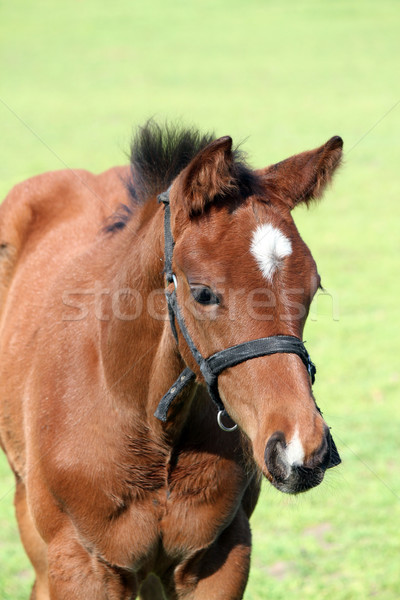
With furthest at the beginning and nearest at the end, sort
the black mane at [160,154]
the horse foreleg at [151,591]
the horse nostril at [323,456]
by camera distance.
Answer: the horse foreleg at [151,591] < the black mane at [160,154] < the horse nostril at [323,456]

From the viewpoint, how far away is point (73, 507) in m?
3.03

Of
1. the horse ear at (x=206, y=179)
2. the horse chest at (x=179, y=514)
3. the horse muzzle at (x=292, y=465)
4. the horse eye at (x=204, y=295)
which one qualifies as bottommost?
the horse chest at (x=179, y=514)

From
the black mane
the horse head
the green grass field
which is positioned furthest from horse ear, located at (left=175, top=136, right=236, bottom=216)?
the green grass field

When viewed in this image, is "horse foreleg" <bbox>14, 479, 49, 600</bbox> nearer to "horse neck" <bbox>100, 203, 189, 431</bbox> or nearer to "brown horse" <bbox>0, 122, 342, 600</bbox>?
"brown horse" <bbox>0, 122, 342, 600</bbox>

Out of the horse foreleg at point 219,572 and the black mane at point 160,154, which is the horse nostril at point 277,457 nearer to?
the horse foreleg at point 219,572

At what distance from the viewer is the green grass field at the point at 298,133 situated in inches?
197

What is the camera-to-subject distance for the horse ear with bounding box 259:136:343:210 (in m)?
2.75

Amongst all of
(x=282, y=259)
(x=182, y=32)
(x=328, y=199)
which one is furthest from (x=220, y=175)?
(x=182, y=32)

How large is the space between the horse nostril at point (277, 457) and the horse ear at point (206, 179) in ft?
2.65

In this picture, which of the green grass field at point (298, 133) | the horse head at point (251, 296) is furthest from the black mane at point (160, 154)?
the green grass field at point (298, 133)

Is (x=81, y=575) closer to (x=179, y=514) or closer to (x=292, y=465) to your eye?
(x=179, y=514)

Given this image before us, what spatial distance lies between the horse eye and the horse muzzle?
0.48 m

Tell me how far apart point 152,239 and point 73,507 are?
1.13 metres

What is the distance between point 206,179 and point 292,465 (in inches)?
38.2
